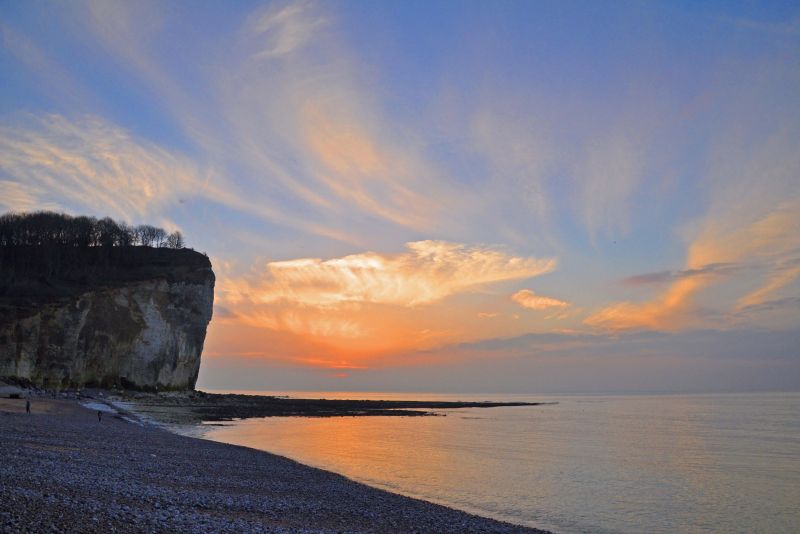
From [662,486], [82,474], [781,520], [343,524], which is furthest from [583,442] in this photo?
[82,474]

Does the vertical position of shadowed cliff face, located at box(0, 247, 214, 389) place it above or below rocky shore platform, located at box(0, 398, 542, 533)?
above

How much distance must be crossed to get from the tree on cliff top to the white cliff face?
16.3m

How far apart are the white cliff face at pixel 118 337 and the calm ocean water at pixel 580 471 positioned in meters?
27.3

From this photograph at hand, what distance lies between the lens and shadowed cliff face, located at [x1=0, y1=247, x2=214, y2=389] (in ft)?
204

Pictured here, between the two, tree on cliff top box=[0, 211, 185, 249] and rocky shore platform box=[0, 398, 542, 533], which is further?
tree on cliff top box=[0, 211, 185, 249]

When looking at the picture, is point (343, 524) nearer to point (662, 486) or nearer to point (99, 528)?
point (99, 528)

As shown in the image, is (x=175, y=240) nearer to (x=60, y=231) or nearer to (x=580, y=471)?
(x=60, y=231)

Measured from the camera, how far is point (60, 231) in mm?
86625

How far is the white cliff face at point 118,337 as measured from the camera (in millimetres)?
61688

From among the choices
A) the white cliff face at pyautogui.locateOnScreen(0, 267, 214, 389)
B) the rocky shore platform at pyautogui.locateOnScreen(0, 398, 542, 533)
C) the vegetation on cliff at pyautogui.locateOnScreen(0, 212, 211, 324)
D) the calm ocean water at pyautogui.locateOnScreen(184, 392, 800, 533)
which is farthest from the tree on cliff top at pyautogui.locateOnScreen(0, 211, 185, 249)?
the rocky shore platform at pyautogui.locateOnScreen(0, 398, 542, 533)

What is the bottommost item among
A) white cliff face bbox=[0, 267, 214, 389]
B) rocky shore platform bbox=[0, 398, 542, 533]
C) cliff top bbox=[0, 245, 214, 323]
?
rocky shore platform bbox=[0, 398, 542, 533]

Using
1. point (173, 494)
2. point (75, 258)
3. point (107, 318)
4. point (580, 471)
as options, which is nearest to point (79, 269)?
point (75, 258)

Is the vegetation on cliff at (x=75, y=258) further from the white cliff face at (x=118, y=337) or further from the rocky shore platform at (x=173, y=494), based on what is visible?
the rocky shore platform at (x=173, y=494)

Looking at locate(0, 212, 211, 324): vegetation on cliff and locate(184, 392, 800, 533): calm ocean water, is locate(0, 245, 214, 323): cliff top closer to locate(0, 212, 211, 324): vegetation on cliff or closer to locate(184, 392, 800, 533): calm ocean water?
locate(0, 212, 211, 324): vegetation on cliff
